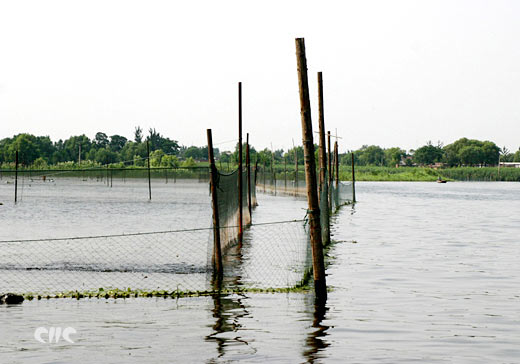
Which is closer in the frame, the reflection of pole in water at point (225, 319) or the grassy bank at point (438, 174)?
the reflection of pole in water at point (225, 319)

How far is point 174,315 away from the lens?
12.8m

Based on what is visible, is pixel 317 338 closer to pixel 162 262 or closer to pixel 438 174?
pixel 162 262

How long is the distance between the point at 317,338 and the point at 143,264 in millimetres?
10028

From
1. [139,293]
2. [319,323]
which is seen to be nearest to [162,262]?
[139,293]

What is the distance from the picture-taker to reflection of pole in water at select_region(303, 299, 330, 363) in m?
10.3

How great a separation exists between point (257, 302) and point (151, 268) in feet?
20.3

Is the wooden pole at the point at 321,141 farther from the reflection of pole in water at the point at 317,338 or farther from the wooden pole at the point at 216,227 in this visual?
the reflection of pole in water at the point at 317,338

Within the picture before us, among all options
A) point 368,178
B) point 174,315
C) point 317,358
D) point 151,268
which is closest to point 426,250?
point 151,268

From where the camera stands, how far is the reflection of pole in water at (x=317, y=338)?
33.8ft

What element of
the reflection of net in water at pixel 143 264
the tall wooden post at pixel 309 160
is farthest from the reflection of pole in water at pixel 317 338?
the reflection of net in water at pixel 143 264

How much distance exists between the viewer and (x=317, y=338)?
37.2 ft

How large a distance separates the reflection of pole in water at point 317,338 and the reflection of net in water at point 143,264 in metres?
2.87

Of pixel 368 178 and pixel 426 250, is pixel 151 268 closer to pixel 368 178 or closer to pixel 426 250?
pixel 426 250

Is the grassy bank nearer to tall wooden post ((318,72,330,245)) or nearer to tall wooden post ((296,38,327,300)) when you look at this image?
tall wooden post ((318,72,330,245))
